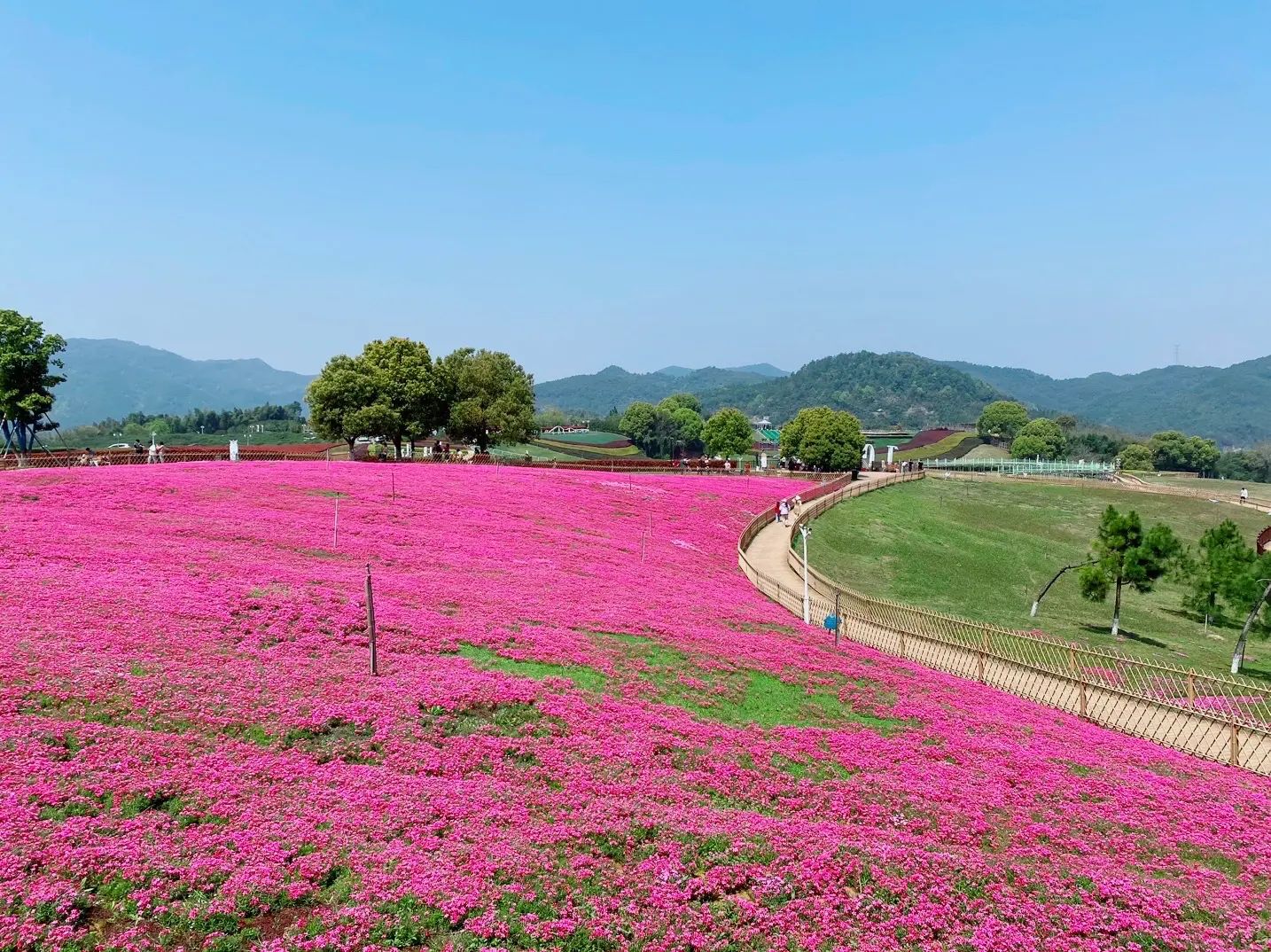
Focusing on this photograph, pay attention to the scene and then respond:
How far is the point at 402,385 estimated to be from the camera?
77500 millimetres

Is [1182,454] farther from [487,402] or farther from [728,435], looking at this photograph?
[487,402]

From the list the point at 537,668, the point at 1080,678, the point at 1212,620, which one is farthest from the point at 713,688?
the point at 1212,620

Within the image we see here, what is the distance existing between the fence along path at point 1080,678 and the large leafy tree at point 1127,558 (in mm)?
6851

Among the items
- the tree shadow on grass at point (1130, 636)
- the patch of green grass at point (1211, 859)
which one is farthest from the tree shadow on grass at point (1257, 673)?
the patch of green grass at point (1211, 859)

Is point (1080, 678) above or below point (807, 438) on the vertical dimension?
below

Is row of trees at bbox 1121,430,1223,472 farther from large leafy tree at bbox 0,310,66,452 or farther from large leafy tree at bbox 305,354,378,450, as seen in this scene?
large leafy tree at bbox 0,310,66,452

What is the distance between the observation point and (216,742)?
1197 centimetres

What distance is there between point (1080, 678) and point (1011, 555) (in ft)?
128

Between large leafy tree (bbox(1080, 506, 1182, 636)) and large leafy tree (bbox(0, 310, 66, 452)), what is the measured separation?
6736 cm

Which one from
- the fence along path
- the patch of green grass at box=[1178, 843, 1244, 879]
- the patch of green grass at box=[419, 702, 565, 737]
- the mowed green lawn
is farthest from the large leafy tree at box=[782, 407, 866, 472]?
the patch of green grass at box=[419, 702, 565, 737]

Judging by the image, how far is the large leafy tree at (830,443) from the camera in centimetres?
11088

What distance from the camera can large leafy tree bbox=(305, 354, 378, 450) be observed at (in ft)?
241

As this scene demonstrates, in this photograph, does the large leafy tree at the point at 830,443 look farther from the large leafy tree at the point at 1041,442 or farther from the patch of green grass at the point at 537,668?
the patch of green grass at the point at 537,668

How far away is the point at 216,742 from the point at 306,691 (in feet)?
7.38
